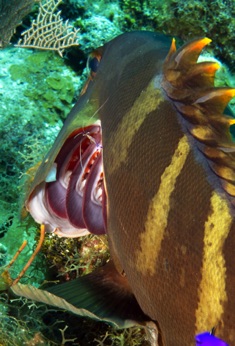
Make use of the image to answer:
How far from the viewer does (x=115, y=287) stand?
2.23 metres

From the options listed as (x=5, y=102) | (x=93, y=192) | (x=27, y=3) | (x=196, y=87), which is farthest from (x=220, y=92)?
(x=27, y=3)

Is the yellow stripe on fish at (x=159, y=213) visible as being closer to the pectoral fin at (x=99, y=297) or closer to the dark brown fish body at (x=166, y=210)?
the dark brown fish body at (x=166, y=210)

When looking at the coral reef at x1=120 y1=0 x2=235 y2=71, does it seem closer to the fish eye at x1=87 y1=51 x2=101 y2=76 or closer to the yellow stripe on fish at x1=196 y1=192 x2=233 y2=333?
the fish eye at x1=87 y1=51 x2=101 y2=76

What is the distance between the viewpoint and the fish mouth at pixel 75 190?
2520 mm

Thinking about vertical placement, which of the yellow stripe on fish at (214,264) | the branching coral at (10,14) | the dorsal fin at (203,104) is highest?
the branching coral at (10,14)

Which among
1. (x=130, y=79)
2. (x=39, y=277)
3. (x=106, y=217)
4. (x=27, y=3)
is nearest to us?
(x=130, y=79)

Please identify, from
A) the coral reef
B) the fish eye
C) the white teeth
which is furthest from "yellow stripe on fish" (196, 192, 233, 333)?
the coral reef

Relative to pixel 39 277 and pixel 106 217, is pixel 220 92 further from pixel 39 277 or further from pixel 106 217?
pixel 39 277

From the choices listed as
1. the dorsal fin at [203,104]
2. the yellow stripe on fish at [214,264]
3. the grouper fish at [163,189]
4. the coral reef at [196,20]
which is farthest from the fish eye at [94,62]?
the coral reef at [196,20]

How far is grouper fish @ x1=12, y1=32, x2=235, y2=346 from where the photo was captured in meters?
1.49

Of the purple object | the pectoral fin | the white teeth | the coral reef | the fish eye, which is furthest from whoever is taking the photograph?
the coral reef

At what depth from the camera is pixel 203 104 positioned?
163 cm

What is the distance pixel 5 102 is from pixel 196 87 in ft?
10.5

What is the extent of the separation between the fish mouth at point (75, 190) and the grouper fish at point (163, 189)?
3cm
